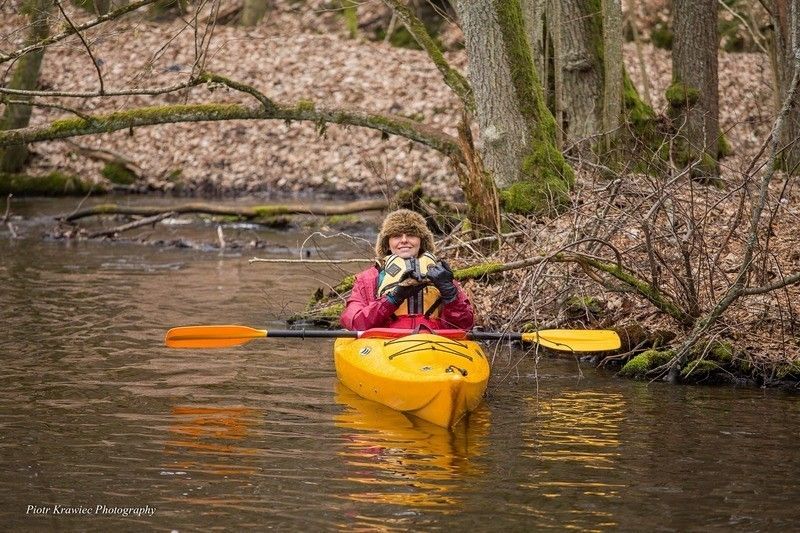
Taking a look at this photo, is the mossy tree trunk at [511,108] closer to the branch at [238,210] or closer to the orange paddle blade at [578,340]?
the orange paddle blade at [578,340]

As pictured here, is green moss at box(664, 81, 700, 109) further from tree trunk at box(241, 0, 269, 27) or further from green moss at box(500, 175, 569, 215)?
tree trunk at box(241, 0, 269, 27)

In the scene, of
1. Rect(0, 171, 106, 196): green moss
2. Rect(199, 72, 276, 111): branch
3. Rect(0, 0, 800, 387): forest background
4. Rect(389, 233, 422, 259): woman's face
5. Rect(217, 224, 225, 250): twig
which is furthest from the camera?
Rect(0, 171, 106, 196): green moss

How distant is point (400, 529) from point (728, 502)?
171cm

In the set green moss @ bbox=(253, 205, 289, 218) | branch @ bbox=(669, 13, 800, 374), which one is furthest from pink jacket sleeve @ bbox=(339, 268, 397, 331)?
green moss @ bbox=(253, 205, 289, 218)

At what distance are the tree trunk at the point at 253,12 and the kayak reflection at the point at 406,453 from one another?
19432 millimetres

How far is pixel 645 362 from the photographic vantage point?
894 cm

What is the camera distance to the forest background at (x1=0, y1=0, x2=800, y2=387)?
8836 millimetres

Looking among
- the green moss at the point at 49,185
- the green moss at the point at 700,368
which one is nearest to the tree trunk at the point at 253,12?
the green moss at the point at 49,185

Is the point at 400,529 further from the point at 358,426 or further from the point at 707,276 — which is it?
the point at 707,276

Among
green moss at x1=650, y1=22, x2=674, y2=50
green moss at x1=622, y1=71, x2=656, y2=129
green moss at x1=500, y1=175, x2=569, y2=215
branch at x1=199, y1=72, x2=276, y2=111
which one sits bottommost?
green moss at x1=500, y1=175, x2=569, y2=215

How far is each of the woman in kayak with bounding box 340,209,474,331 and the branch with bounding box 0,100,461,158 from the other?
3519 millimetres

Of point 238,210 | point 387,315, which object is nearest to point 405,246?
point 387,315

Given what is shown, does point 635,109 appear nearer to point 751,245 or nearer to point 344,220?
point 344,220

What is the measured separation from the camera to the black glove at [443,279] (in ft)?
26.4
